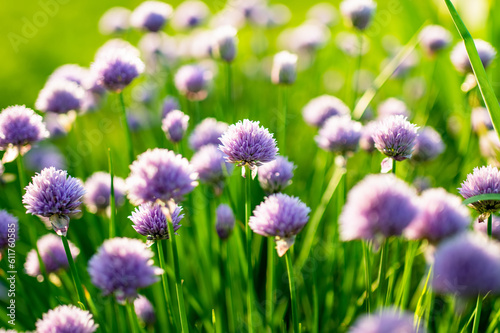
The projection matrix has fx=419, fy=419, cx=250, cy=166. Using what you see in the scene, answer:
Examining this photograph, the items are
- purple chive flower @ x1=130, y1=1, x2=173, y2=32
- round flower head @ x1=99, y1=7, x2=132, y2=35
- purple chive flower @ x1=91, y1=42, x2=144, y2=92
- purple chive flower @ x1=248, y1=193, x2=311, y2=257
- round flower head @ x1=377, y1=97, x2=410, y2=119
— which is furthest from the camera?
round flower head @ x1=99, y1=7, x2=132, y2=35

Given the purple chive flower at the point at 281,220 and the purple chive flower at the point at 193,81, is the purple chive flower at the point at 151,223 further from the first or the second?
the purple chive flower at the point at 193,81

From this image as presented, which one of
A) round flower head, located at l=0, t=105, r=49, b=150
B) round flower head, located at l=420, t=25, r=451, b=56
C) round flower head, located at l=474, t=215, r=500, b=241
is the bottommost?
round flower head, located at l=474, t=215, r=500, b=241

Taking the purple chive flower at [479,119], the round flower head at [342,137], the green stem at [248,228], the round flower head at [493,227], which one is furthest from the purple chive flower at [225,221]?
the purple chive flower at [479,119]

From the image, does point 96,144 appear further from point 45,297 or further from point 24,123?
point 24,123

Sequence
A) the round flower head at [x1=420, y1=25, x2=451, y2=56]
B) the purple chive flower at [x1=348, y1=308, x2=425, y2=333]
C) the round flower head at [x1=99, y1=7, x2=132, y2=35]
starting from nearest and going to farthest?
1. the purple chive flower at [x1=348, y1=308, x2=425, y2=333]
2. the round flower head at [x1=420, y1=25, x2=451, y2=56]
3. the round flower head at [x1=99, y1=7, x2=132, y2=35]

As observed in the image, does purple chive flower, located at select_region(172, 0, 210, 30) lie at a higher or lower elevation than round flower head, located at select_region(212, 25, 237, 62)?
higher

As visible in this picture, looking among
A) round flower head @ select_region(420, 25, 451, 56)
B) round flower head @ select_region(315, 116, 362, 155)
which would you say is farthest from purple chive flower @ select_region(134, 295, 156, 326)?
round flower head @ select_region(420, 25, 451, 56)

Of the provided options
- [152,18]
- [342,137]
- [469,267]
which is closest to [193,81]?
[152,18]

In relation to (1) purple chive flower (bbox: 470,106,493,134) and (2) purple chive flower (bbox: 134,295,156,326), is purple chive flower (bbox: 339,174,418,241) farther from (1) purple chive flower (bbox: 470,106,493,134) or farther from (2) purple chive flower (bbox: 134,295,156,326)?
(1) purple chive flower (bbox: 470,106,493,134)
